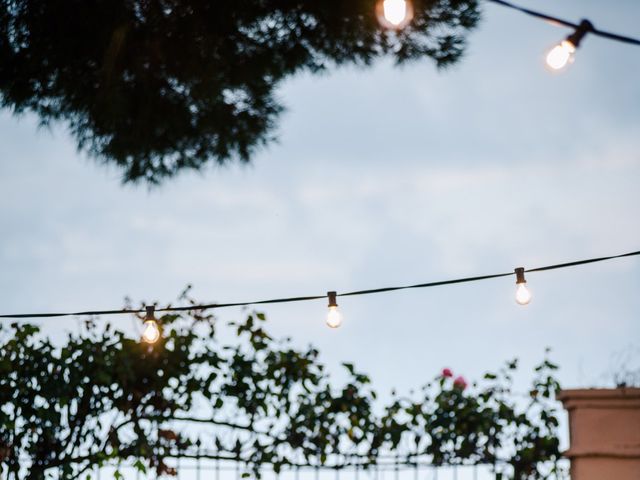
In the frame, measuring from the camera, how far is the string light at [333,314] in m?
5.43

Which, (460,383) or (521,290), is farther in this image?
(460,383)

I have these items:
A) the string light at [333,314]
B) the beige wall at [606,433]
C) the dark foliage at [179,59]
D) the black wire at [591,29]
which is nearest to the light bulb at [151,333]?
the string light at [333,314]

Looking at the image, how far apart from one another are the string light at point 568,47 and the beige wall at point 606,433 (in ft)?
6.18

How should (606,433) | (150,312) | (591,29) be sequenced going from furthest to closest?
(150,312), (606,433), (591,29)

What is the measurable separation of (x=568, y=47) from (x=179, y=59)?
10.5ft

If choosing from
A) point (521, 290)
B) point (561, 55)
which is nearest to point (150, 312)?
point (521, 290)

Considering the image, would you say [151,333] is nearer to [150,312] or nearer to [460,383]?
[150,312]

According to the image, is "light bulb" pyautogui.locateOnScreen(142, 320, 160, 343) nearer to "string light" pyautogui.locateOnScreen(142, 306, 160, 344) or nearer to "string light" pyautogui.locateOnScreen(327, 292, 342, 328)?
"string light" pyautogui.locateOnScreen(142, 306, 160, 344)

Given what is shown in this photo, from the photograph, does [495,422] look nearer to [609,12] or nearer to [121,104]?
[609,12]

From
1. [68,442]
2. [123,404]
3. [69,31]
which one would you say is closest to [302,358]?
[123,404]

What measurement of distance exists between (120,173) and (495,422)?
2928 millimetres

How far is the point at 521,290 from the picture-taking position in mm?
5152

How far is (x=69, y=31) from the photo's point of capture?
6215 mm

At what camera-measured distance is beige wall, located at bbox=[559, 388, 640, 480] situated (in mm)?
4734
